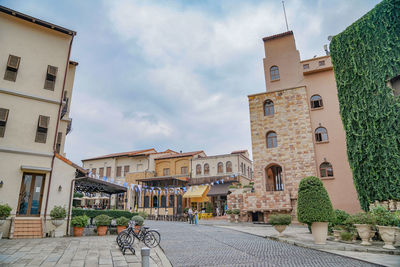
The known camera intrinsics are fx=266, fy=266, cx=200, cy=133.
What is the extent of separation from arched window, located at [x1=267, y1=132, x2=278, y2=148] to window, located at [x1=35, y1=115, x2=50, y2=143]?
1596 centimetres

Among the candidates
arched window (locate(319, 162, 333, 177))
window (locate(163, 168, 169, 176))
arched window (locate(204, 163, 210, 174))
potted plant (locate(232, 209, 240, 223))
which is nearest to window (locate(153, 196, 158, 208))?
window (locate(163, 168, 169, 176))

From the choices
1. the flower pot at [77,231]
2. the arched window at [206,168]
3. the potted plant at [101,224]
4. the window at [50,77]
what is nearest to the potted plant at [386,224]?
the potted plant at [101,224]

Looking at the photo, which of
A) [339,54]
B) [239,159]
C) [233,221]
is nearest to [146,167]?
[239,159]

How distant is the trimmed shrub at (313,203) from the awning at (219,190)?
19757 millimetres

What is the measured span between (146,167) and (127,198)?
4.96 meters

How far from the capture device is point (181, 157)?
36.8m

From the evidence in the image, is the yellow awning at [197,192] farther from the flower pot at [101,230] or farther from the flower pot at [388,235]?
the flower pot at [388,235]

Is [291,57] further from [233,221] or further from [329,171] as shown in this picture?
[233,221]

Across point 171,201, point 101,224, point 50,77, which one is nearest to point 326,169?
point 101,224

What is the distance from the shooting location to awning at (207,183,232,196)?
30.3 m

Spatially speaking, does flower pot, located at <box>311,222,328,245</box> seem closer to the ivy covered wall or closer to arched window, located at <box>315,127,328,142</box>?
the ivy covered wall

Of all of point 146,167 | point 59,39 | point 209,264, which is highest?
point 59,39

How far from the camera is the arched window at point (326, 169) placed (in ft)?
64.2

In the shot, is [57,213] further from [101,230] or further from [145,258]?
[145,258]
